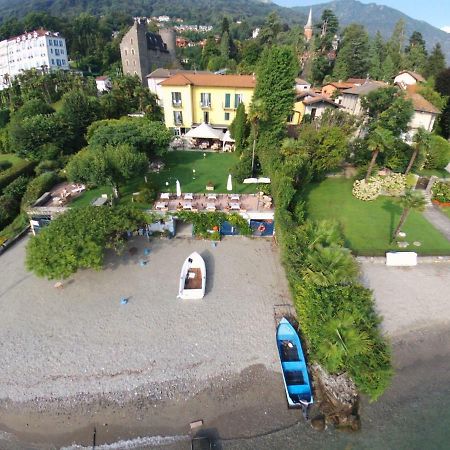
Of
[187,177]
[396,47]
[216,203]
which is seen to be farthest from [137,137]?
[396,47]

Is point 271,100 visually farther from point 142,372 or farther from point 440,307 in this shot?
point 142,372

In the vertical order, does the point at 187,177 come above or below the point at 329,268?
below

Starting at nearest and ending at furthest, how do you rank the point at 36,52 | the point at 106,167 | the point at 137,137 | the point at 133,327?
the point at 133,327 < the point at 106,167 < the point at 137,137 < the point at 36,52

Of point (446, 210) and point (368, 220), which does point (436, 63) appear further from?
point (368, 220)

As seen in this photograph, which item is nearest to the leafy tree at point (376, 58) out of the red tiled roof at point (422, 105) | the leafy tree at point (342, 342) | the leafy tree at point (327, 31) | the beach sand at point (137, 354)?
the leafy tree at point (327, 31)

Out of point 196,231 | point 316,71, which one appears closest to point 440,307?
point 196,231
